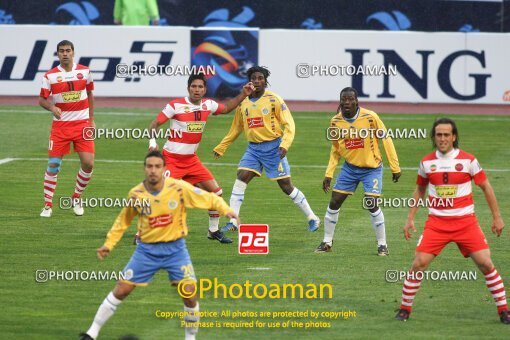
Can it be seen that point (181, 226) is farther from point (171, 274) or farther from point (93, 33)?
point (93, 33)

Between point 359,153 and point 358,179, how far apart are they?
42cm

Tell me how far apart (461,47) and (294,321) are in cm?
1869

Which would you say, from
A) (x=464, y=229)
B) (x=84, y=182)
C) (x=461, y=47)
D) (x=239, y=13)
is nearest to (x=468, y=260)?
(x=464, y=229)

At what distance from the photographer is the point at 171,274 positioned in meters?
11.9

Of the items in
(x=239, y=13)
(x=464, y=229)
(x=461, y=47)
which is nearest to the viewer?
(x=464, y=229)

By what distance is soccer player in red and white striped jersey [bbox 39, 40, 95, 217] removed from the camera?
19.1 meters

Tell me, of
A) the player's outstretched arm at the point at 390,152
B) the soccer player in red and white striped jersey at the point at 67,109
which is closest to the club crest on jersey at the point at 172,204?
the player's outstretched arm at the point at 390,152

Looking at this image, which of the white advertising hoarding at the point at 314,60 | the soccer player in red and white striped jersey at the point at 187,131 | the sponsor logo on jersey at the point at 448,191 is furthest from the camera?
the white advertising hoarding at the point at 314,60

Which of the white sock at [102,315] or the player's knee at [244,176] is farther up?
the player's knee at [244,176]

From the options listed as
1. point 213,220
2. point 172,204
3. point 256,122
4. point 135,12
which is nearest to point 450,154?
point 172,204

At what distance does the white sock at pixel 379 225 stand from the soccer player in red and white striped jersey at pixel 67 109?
5224 mm

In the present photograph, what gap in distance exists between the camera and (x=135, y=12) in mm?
33906

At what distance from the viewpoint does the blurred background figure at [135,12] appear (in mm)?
33875

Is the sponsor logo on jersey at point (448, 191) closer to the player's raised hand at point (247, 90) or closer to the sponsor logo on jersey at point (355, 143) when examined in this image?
the sponsor logo on jersey at point (355, 143)
